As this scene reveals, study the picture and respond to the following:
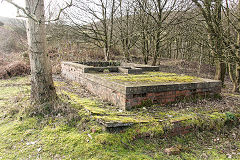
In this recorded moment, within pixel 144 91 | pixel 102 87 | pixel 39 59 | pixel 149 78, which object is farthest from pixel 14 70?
pixel 144 91

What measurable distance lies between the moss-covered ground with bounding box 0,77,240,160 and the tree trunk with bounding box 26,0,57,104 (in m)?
0.45

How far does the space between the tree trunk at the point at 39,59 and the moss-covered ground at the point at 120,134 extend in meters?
0.45

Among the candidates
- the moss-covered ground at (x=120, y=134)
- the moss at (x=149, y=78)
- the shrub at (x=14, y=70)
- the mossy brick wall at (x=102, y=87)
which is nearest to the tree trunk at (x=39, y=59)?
the moss-covered ground at (x=120, y=134)

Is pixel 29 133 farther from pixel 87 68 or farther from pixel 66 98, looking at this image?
pixel 87 68

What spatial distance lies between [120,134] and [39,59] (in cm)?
295

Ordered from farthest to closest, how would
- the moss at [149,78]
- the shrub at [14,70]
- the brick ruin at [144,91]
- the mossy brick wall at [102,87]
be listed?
the shrub at [14,70] → the moss at [149,78] → the mossy brick wall at [102,87] → the brick ruin at [144,91]

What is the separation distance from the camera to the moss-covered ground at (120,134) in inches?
120

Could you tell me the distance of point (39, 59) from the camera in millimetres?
4594

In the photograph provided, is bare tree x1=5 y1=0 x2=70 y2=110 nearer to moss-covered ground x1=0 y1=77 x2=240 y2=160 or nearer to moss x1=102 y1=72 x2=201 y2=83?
moss-covered ground x1=0 y1=77 x2=240 y2=160

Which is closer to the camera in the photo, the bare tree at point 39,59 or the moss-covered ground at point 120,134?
the moss-covered ground at point 120,134

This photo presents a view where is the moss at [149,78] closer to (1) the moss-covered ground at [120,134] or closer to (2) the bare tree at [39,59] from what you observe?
(1) the moss-covered ground at [120,134]

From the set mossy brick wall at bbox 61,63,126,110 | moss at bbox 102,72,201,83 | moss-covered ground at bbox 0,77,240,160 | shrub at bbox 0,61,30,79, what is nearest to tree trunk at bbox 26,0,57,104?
moss-covered ground at bbox 0,77,240,160

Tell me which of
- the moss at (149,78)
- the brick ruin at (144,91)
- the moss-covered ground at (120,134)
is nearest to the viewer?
the moss-covered ground at (120,134)

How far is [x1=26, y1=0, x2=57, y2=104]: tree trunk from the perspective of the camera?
14.6 feet
